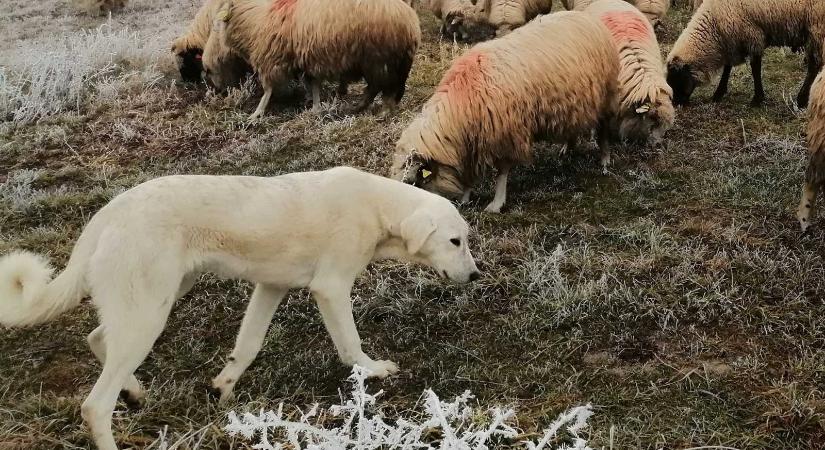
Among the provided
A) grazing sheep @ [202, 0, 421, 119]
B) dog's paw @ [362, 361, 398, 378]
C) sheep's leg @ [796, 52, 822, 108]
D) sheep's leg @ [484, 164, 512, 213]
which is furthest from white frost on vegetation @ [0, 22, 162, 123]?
sheep's leg @ [796, 52, 822, 108]

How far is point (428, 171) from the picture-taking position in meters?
5.61

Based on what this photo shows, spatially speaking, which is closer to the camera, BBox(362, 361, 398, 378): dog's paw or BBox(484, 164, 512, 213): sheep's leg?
BBox(362, 361, 398, 378): dog's paw

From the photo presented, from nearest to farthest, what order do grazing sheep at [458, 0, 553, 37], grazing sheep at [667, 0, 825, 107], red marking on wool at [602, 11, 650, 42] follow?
red marking on wool at [602, 11, 650, 42]
grazing sheep at [667, 0, 825, 107]
grazing sheep at [458, 0, 553, 37]

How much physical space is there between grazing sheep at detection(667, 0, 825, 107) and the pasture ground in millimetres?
1159

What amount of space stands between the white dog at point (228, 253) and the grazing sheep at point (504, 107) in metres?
2.21

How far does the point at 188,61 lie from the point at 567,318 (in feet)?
25.4

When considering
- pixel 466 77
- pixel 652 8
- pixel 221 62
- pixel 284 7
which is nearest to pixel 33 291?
pixel 466 77

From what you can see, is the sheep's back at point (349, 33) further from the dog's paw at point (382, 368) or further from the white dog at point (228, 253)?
the dog's paw at point (382, 368)

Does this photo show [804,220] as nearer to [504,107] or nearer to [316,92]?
[504,107]

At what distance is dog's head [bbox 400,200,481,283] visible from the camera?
335 centimetres

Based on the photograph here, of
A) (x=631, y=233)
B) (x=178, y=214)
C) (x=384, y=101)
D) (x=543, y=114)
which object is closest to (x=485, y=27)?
(x=384, y=101)

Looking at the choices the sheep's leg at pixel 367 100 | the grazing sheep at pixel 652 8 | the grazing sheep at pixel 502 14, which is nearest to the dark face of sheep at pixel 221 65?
the sheep's leg at pixel 367 100

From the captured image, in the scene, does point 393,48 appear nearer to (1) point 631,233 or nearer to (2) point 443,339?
(1) point 631,233

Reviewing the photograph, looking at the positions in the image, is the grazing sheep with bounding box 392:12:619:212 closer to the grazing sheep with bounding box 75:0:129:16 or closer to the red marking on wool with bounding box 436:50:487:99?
the red marking on wool with bounding box 436:50:487:99
